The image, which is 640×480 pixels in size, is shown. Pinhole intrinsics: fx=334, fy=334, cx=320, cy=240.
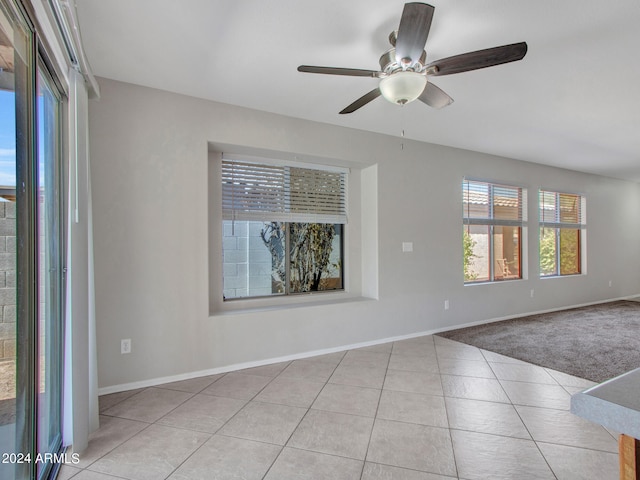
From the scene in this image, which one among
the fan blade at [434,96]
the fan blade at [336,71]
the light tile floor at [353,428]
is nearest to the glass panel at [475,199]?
the light tile floor at [353,428]

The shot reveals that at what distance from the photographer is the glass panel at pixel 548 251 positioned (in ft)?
18.8

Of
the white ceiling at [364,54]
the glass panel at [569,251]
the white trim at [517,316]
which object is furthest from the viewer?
the glass panel at [569,251]

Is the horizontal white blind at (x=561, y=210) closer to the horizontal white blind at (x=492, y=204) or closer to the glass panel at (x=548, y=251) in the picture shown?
the glass panel at (x=548, y=251)

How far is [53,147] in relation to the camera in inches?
75.6

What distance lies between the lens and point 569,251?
6141 millimetres

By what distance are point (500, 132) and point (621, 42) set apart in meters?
1.76

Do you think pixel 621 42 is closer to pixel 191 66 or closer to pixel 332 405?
pixel 191 66

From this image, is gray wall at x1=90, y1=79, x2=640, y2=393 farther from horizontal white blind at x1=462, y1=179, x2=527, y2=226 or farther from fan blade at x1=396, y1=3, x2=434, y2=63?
fan blade at x1=396, y1=3, x2=434, y2=63

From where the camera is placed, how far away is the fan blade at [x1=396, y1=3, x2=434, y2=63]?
1459mm

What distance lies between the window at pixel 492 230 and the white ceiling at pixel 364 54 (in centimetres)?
144

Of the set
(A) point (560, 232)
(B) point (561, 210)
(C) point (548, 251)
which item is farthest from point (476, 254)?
(B) point (561, 210)

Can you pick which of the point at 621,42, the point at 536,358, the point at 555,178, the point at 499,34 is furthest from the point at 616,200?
the point at 499,34

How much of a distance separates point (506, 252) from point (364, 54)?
4.30 meters

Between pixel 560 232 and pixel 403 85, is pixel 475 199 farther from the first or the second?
pixel 403 85
